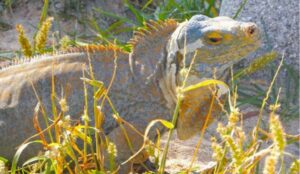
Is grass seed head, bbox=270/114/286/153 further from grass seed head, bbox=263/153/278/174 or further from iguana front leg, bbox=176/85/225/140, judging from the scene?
iguana front leg, bbox=176/85/225/140

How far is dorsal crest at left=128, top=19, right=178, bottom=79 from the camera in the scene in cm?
397

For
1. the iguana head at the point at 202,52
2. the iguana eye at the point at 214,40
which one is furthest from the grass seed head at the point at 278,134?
the iguana eye at the point at 214,40

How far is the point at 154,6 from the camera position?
22.9 feet

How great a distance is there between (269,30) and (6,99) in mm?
2325

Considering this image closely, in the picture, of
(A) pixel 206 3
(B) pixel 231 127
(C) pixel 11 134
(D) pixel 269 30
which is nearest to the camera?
(B) pixel 231 127

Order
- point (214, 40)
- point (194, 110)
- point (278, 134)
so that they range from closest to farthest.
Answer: point (278, 134), point (214, 40), point (194, 110)

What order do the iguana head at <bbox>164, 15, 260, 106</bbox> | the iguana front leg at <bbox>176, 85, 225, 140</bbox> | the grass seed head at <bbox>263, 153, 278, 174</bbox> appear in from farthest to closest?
the iguana front leg at <bbox>176, 85, 225, 140</bbox> < the iguana head at <bbox>164, 15, 260, 106</bbox> < the grass seed head at <bbox>263, 153, 278, 174</bbox>

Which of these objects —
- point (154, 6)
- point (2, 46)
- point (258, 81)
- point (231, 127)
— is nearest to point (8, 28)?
point (2, 46)

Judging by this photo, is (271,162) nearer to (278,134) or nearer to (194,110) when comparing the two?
(278,134)

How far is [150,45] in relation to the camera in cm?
400

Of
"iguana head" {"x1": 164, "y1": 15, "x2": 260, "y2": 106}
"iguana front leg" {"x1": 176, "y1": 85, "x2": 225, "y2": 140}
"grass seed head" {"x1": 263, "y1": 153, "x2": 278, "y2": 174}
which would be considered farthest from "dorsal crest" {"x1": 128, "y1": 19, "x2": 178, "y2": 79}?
"grass seed head" {"x1": 263, "y1": 153, "x2": 278, "y2": 174}

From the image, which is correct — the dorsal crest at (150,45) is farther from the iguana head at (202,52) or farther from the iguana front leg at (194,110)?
the iguana front leg at (194,110)

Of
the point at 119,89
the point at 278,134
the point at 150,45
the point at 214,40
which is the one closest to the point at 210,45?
the point at 214,40

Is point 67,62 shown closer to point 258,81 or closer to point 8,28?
point 258,81
